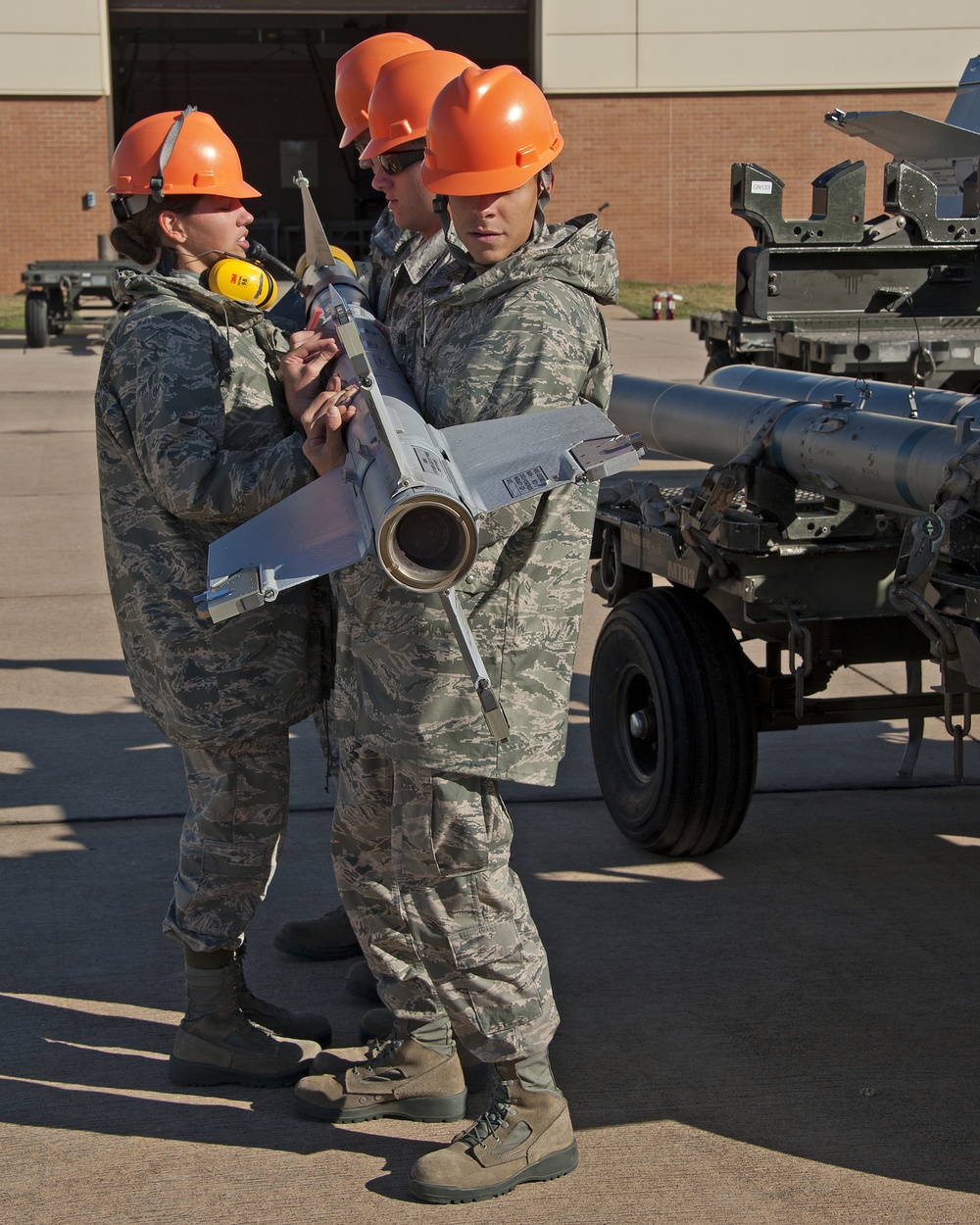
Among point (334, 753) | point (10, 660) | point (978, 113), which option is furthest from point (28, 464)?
point (334, 753)

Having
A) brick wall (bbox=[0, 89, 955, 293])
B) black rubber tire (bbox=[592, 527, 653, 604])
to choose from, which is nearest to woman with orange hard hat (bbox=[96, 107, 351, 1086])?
black rubber tire (bbox=[592, 527, 653, 604])

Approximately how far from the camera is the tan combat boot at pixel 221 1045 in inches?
129

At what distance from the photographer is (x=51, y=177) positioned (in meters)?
27.3

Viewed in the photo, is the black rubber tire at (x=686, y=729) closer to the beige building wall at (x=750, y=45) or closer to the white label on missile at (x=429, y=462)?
the white label on missile at (x=429, y=462)

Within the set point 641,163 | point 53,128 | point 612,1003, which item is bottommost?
point 612,1003

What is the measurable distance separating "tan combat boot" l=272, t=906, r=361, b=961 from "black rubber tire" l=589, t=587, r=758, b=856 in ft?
3.39

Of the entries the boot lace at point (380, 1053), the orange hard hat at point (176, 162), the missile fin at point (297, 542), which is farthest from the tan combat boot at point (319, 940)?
the orange hard hat at point (176, 162)

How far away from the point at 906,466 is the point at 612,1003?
4.98ft

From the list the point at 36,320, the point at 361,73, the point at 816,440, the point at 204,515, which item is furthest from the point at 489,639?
the point at 36,320

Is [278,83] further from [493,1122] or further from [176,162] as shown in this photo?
[493,1122]

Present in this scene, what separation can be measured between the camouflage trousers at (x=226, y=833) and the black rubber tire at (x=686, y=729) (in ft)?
4.70

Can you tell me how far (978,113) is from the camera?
922 cm

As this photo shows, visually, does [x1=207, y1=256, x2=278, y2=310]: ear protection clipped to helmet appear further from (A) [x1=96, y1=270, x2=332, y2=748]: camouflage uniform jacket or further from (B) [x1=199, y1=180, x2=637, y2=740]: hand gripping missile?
(B) [x1=199, y1=180, x2=637, y2=740]: hand gripping missile

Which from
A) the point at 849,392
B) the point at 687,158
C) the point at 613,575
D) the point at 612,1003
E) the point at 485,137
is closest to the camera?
the point at 485,137
